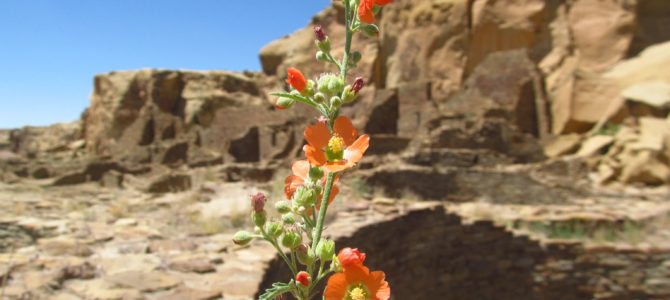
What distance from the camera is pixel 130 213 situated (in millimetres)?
6352

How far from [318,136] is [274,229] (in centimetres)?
15

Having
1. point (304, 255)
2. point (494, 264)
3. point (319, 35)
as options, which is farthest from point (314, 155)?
point (494, 264)

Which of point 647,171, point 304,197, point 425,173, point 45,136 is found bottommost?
point 647,171

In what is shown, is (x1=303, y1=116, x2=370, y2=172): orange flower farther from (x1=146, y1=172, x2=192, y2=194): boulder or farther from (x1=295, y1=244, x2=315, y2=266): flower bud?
(x1=146, y1=172, x2=192, y2=194): boulder

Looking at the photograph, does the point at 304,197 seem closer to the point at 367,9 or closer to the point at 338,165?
the point at 338,165

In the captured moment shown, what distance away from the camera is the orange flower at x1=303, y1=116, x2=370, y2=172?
2.27 feet

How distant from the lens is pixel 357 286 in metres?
0.68

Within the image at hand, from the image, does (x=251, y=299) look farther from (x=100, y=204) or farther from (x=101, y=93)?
(x=101, y=93)

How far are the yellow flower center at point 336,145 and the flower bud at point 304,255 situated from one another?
0.13 metres

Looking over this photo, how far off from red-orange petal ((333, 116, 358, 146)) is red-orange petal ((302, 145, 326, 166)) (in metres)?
0.03

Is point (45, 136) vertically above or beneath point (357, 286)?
beneath

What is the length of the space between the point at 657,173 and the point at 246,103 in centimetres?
1628

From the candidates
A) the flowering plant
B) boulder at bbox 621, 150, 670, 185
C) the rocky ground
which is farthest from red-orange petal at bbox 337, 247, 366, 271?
boulder at bbox 621, 150, 670, 185

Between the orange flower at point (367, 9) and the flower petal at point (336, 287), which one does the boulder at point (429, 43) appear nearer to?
the orange flower at point (367, 9)
